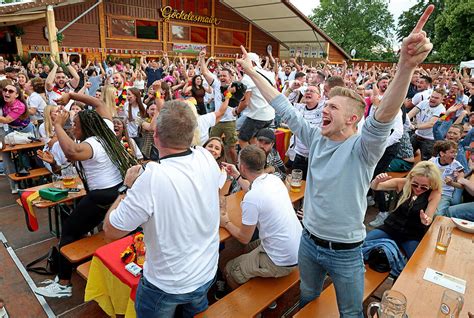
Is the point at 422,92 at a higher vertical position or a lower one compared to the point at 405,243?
higher

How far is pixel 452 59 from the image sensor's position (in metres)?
27.2

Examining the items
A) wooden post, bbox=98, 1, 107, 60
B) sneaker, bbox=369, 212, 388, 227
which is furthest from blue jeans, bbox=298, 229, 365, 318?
wooden post, bbox=98, 1, 107, 60

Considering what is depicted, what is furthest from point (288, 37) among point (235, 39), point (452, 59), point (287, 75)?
point (287, 75)

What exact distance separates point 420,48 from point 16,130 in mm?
5908

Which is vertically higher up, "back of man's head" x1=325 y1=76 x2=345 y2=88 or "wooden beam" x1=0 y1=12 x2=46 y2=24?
"wooden beam" x1=0 y1=12 x2=46 y2=24

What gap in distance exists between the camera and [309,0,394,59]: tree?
4181 cm

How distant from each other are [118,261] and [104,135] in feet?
3.81

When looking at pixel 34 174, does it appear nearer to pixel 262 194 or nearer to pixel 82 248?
pixel 82 248

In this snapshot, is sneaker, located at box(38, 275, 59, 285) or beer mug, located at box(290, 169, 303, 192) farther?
beer mug, located at box(290, 169, 303, 192)

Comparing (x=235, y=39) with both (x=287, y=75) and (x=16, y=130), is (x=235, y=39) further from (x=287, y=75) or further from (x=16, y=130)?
(x=16, y=130)

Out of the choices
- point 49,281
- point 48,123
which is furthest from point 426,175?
point 48,123

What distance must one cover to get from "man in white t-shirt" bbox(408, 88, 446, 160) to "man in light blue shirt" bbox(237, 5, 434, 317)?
4.42m

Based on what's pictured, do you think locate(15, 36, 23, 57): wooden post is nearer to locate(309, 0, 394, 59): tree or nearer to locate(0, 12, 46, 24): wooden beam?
locate(0, 12, 46, 24): wooden beam

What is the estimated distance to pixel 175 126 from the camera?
1602 mm
